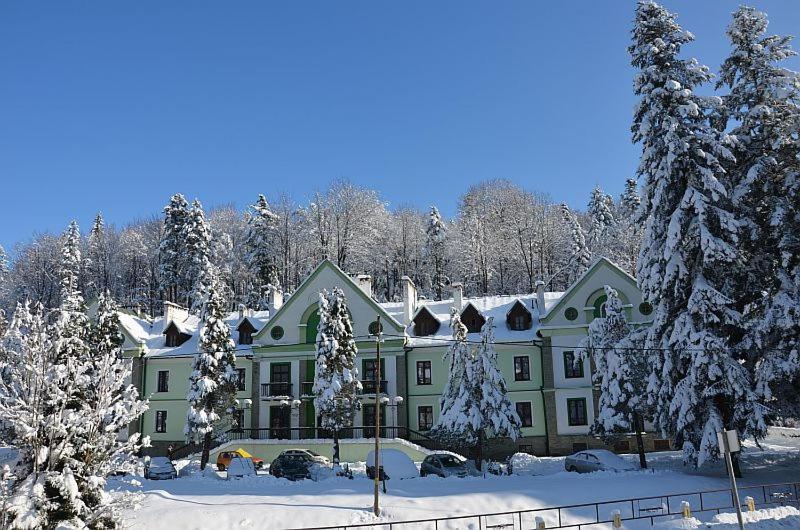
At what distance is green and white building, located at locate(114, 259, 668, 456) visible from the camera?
38656 millimetres

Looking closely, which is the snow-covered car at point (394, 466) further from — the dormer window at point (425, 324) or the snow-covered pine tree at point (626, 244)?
the snow-covered pine tree at point (626, 244)

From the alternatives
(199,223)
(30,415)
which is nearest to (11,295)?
(199,223)

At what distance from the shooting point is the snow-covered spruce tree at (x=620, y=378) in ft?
97.1

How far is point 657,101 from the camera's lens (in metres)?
27.5

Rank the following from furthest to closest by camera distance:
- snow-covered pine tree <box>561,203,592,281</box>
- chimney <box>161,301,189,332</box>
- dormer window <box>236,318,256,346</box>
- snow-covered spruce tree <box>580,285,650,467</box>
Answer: snow-covered pine tree <box>561,203,592,281</box>, chimney <box>161,301,189,332</box>, dormer window <box>236,318,256,346</box>, snow-covered spruce tree <box>580,285,650,467</box>

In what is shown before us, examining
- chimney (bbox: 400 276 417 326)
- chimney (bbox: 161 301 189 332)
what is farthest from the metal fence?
chimney (bbox: 161 301 189 332)

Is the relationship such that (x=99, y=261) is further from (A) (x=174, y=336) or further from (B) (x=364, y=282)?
(B) (x=364, y=282)

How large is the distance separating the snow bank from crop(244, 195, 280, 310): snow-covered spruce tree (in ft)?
168

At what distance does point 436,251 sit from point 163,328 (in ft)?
109

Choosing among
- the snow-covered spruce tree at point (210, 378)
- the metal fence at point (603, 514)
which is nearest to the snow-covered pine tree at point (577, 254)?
the snow-covered spruce tree at point (210, 378)

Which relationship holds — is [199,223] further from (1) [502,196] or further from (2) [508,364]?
(2) [508,364]

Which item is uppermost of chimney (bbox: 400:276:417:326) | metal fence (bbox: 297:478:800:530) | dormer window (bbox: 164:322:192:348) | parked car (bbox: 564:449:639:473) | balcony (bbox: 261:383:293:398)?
chimney (bbox: 400:276:417:326)

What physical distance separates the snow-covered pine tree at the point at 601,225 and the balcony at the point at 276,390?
3425 cm

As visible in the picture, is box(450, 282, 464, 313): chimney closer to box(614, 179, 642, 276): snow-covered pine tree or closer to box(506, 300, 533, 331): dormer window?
box(506, 300, 533, 331): dormer window
